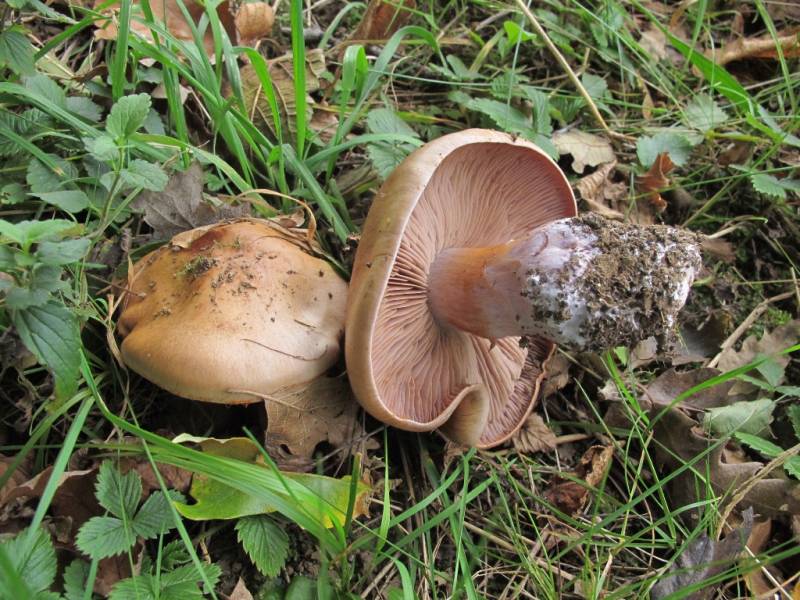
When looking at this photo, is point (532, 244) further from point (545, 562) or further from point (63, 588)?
point (63, 588)

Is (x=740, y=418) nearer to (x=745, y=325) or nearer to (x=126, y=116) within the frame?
(x=745, y=325)

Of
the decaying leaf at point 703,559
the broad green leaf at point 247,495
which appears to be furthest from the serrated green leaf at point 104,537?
the decaying leaf at point 703,559

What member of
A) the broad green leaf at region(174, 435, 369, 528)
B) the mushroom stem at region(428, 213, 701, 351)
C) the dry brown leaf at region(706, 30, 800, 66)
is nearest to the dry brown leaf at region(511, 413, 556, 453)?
the mushroom stem at region(428, 213, 701, 351)

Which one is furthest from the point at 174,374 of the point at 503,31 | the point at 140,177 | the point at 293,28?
the point at 503,31

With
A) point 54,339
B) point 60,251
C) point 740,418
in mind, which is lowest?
point 740,418

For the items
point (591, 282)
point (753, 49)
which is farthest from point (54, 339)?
point (753, 49)
